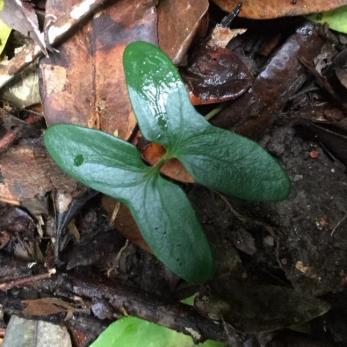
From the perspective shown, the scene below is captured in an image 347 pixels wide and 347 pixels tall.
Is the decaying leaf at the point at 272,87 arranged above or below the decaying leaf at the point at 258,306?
above

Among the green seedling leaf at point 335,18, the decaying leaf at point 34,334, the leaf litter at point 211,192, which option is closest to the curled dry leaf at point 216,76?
the leaf litter at point 211,192

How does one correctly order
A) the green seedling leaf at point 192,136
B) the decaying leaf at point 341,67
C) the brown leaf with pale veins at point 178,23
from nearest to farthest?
1. the green seedling leaf at point 192,136
2. the brown leaf with pale veins at point 178,23
3. the decaying leaf at point 341,67

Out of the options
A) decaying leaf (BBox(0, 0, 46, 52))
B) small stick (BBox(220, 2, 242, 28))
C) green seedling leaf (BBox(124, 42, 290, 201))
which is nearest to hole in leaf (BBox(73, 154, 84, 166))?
green seedling leaf (BBox(124, 42, 290, 201))

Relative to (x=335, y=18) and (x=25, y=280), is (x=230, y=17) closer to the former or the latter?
(x=335, y=18)

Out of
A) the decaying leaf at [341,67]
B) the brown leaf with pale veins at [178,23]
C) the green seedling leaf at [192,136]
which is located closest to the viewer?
the green seedling leaf at [192,136]

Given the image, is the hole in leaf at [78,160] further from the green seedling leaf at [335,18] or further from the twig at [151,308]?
the green seedling leaf at [335,18]

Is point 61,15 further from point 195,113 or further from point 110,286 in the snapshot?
point 110,286

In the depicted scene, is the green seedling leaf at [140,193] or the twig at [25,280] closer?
the green seedling leaf at [140,193]

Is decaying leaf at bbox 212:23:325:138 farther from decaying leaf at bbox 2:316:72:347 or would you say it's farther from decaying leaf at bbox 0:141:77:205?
decaying leaf at bbox 2:316:72:347
